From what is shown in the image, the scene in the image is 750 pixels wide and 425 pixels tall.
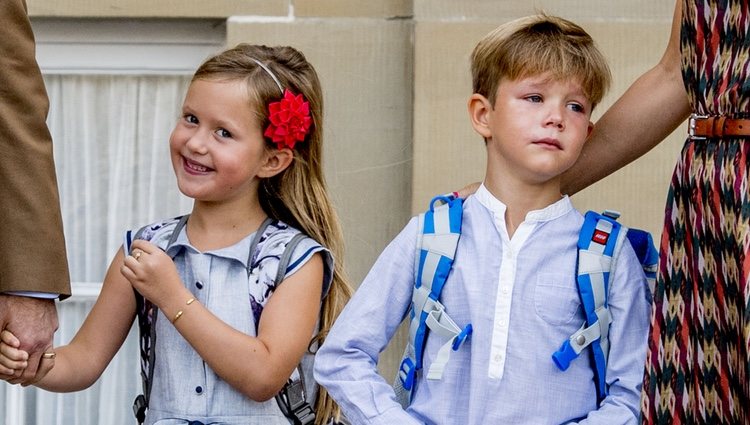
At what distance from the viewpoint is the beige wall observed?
14.1 ft

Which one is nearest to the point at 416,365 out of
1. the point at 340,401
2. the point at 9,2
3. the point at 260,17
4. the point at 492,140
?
the point at 340,401

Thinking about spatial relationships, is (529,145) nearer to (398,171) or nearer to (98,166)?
(398,171)

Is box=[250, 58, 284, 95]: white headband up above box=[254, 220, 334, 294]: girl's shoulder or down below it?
above

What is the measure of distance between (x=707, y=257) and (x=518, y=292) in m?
0.47

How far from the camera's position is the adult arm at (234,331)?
118 inches

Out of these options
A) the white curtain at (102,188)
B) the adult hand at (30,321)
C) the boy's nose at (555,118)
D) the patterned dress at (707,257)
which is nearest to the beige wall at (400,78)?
the white curtain at (102,188)

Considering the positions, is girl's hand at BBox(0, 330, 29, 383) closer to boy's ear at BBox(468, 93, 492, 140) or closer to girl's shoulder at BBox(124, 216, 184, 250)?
girl's shoulder at BBox(124, 216, 184, 250)

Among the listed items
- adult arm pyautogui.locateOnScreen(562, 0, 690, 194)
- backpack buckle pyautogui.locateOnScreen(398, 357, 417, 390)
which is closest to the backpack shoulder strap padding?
backpack buckle pyautogui.locateOnScreen(398, 357, 417, 390)

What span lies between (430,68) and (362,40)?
27cm

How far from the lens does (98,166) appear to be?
15.4ft

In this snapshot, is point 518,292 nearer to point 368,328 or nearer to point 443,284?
point 443,284

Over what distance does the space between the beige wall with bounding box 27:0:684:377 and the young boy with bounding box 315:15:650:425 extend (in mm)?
1398

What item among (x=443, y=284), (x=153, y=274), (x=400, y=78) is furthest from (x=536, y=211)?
(x=400, y=78)

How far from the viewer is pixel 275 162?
3.32 meters
